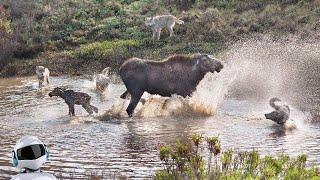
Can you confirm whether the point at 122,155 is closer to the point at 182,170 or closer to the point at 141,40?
the point at 182,170

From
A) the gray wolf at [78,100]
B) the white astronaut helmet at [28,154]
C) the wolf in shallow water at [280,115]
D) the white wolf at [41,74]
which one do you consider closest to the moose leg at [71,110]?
the gray wolf at [78,100]

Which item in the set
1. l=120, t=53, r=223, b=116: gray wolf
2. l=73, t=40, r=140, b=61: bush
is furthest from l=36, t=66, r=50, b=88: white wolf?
l=120, t=53, r=223, b=116: gray wolf

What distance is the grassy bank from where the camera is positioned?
25828 mm

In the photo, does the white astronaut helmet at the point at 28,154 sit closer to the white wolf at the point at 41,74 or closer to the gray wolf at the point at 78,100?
the gray wolf at the point at 78,100

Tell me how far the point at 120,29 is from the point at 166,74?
14.4 m

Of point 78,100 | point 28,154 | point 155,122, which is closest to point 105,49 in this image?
point 78,100

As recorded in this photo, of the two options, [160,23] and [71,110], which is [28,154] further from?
[160,23]

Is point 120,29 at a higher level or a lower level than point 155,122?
higher

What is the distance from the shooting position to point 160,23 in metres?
26.8

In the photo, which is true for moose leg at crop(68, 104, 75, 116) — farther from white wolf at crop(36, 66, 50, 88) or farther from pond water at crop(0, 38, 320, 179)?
white wolf at crop(36, 66, 50, 88)

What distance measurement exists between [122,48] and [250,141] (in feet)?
49.3

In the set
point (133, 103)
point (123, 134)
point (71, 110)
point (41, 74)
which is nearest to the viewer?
point (123, 134)

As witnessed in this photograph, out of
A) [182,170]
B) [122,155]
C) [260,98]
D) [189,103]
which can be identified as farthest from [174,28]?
[182,170]

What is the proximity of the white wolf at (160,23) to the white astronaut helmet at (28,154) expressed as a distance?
71.7 ft
